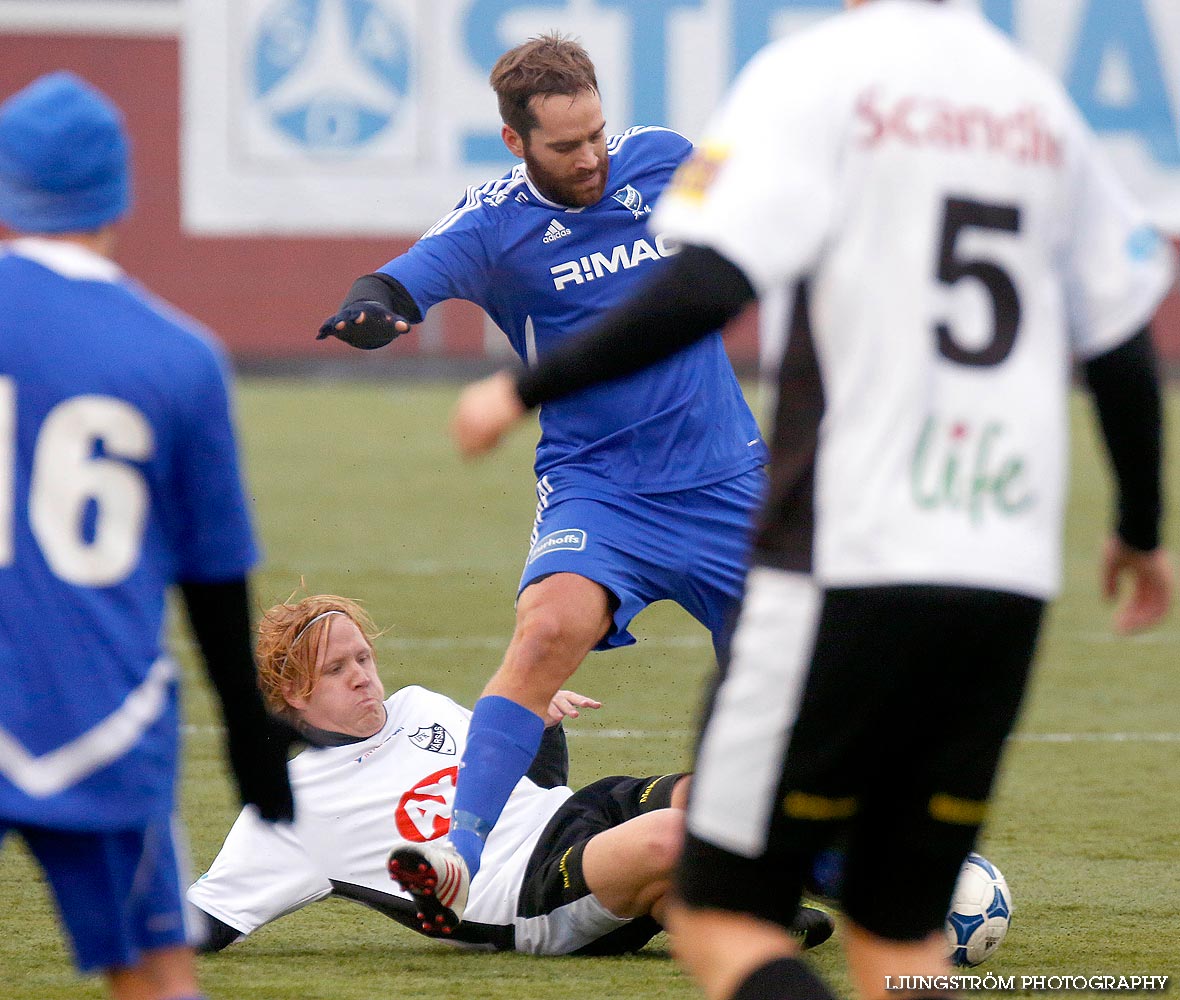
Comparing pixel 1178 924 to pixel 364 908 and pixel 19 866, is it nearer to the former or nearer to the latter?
pixel 364 908

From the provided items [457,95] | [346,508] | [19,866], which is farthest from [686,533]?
[457,95]

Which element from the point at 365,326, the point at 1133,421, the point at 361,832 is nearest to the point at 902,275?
the point at 1133,421

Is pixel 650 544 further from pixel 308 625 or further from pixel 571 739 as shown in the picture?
pixel 571 739

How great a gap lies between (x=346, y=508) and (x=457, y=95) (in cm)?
894

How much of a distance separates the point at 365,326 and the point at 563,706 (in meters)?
1.05

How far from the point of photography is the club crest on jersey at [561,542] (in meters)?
4.38

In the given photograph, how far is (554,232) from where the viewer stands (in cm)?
462

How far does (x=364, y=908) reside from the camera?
179 inches

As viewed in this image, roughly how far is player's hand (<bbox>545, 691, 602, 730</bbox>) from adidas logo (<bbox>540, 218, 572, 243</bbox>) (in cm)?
109

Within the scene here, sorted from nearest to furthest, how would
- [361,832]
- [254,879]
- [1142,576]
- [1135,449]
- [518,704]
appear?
[1135,449] < [1142,576] < [254,879] < [361,832] < [518,704]

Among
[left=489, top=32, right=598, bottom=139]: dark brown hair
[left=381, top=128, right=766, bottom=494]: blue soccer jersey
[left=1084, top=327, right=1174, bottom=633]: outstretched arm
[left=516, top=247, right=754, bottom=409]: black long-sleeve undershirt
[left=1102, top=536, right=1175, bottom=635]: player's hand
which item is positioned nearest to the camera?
[left=516, top=247, right=754, bottom=409]: black long-sleeve undershirt

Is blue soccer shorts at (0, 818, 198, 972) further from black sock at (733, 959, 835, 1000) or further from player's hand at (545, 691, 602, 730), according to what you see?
player's hand at (545, 691, 602, 730)

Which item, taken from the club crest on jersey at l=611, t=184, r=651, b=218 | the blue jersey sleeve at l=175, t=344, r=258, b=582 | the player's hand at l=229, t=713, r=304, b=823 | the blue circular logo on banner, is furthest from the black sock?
the blue circular logo on banner

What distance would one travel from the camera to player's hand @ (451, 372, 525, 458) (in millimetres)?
2373
